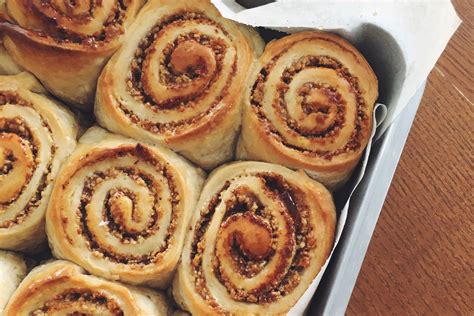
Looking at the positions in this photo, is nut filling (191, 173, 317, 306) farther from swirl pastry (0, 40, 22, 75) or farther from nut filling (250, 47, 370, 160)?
swirl pastry (0, 40, 22, 75)

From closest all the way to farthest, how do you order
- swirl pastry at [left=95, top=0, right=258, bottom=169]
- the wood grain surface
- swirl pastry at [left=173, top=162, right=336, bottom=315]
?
swirl pastry at [left=173, top=162, right=336, bottom=315] → swirl pastry at [left=95, top=0, right=258, bottom=169] → the wood grain surface

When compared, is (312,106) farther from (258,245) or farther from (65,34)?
(65,34)

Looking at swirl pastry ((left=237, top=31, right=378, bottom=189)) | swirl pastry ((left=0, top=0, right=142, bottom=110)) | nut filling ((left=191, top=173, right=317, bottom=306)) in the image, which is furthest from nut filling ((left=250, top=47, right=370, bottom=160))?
swirl pastry ((left=0, top=0, right=142, bottom=110))

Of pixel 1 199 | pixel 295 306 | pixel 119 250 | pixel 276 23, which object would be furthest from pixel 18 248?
pixel 276 23

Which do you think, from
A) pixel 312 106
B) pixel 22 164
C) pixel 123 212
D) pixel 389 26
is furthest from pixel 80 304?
pixel 389 26

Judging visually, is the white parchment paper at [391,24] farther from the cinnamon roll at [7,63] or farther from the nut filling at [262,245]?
the cinnamon roll at [7,63]

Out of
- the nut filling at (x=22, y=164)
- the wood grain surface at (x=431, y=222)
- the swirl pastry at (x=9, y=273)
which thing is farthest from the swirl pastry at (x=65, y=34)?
the wood grain surface at (x=431, y=222)

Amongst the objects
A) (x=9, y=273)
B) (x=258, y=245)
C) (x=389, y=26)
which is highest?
(x=389, y=26)
